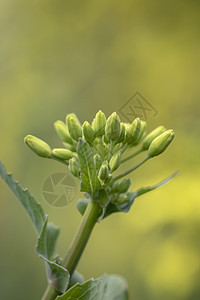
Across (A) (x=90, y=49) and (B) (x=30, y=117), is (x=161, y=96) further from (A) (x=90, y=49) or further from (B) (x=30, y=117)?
(B) (x=30, y=117)

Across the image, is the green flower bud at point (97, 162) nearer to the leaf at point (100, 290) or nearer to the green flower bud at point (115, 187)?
the green flower bud at point (115, 187)

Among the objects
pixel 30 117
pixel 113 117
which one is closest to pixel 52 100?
pixel 30 117

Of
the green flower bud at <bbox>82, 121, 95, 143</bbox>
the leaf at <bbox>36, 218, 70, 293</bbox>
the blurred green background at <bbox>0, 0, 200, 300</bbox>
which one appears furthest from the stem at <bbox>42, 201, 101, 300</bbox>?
the blurred green background at <bbox>0, 0, 200, 300</bbox>

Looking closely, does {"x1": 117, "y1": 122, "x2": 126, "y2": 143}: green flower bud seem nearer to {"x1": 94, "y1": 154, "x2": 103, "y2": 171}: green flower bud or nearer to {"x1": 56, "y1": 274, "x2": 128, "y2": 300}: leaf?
{"x1": 94, "y1": 154, "x2": 103, "y2": 171}: green flower bud

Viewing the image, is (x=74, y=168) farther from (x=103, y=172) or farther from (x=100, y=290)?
(x=100, y=290)

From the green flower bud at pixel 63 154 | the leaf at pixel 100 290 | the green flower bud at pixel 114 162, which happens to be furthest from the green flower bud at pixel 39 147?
the leaf at pixel 100 290
